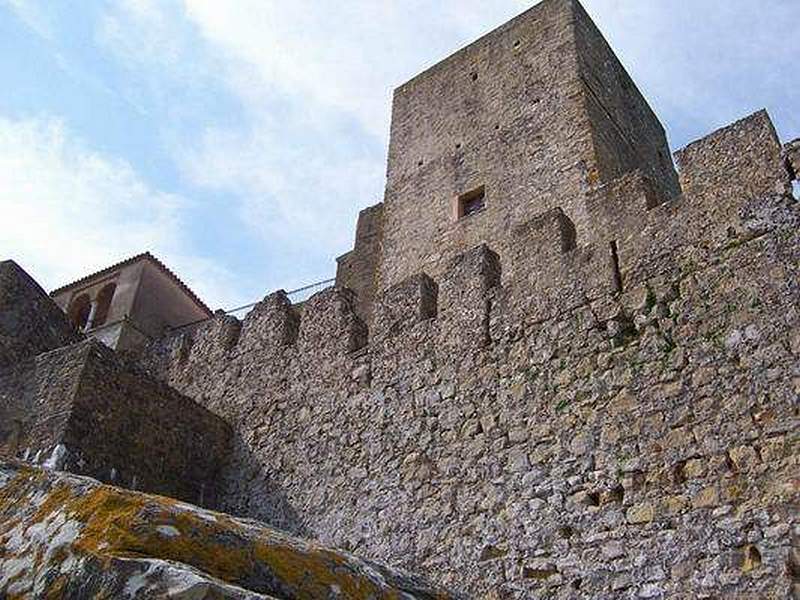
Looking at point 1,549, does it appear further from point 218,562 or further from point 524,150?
point 524,150

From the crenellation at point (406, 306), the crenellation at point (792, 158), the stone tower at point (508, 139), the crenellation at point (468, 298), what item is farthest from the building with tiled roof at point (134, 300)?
the crenellation at point (792, 158)

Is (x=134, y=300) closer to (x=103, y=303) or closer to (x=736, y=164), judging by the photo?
(x=103, y=303)

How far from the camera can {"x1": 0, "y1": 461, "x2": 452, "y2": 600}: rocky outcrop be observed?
2.27 m

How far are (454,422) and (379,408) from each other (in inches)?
40.0

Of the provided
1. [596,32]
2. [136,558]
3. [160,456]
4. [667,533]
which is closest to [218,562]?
[136,558]

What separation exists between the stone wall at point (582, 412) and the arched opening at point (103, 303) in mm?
7075

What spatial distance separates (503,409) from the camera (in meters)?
7.33

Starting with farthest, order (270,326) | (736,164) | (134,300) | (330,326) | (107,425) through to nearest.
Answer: (134,300) → (270,326) → (330,326) → (107,425) → (736,164)

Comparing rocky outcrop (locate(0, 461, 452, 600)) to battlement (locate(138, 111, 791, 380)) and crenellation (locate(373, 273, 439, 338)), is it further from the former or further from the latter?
crenellation (locate(373, 273, 439, 338))

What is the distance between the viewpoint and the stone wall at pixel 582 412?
5.75 m

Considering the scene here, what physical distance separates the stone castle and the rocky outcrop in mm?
12

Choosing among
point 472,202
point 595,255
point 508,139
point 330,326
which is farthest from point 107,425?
point 508,139

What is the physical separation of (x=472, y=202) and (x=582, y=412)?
5933 mm

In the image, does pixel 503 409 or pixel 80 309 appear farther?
pixel 80 309
